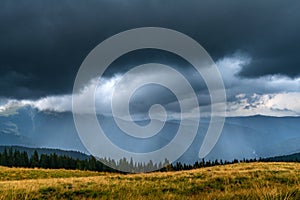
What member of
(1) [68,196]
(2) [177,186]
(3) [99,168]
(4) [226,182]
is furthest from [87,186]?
(3) [99,168]

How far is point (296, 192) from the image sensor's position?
30.5ft

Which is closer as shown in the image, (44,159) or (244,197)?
(244,197)

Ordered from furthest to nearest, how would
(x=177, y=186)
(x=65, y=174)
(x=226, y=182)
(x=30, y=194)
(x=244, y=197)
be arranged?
(x=65, y=174) < (x=226, y=182) < (x=177, y=186) < (x=30, y=194) < (x=244, y=197)

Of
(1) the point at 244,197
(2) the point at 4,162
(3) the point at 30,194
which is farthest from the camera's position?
(2) the point at 4,162

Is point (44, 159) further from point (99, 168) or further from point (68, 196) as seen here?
point (68, 196)

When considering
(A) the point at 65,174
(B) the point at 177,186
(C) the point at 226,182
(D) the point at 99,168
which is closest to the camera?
(B) the point at 177,186

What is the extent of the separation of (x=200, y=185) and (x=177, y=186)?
5.51 feet

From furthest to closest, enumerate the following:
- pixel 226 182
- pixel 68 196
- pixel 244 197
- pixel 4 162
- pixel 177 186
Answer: pixel 4 162 → pixel 226 182 → pixel 177 186 → pixel 68 196 → pixel 244 197

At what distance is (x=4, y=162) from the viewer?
366 ft

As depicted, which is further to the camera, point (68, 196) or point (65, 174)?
point (65, 174)

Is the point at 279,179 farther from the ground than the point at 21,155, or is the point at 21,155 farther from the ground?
the point at 21,155

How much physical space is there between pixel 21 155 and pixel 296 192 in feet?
401

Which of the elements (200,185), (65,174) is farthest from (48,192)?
(65,174)

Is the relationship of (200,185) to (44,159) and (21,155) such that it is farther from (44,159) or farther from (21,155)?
(21,155)
